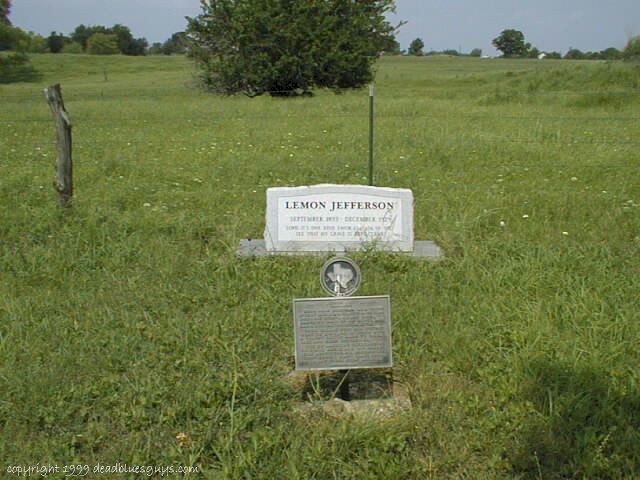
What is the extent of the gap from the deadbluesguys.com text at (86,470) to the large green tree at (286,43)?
2302 centimetres

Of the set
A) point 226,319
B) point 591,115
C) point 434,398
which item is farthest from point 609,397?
point 591,115

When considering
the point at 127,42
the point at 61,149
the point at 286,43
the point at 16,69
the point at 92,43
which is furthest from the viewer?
the point at 127,42

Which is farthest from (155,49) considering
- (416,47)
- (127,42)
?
(416,47)

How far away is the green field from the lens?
2.47 m

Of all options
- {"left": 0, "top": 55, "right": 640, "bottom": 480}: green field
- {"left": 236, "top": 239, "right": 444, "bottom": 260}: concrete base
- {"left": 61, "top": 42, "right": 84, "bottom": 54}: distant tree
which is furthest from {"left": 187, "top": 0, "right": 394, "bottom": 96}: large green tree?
{"left": 61, "top": 42, "right": 84, "bottom": 54}: distant tree

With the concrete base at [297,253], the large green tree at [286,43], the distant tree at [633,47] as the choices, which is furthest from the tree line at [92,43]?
the concrete base at [297,253]

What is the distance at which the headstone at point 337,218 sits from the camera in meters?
4.61

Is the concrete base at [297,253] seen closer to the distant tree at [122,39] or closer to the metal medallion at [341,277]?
the metal medallion at [341,277]

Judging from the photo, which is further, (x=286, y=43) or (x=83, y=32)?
(x=83, y=32)

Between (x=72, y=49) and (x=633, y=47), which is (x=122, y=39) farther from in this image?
(x=633, y=47)

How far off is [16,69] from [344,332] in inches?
2003

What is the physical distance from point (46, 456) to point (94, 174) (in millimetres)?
5301

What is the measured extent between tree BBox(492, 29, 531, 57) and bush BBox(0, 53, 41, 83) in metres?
74.1

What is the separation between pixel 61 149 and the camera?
517 cm
